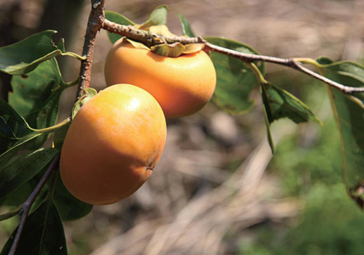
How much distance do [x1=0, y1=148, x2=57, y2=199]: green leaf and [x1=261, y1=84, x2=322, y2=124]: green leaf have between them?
0.31 metres

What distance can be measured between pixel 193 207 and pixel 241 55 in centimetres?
168

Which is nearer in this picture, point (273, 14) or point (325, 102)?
point (325, 102)

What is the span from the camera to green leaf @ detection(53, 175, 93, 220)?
1.99 ft

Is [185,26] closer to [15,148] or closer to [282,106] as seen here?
[282,106]

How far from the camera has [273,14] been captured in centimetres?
348

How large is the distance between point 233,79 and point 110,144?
1.09 feet

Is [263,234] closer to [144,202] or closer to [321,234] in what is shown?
[321,234]

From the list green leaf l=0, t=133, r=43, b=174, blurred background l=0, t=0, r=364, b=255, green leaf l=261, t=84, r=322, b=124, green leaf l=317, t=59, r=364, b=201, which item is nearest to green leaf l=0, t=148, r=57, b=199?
green leaf l=0, t=133, r=43, b=174

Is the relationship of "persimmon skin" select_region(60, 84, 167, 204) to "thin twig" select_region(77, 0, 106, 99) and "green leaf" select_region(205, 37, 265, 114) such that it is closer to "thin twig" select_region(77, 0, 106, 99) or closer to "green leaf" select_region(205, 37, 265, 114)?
"thin twig" select_region(77, 0, 106, 99)

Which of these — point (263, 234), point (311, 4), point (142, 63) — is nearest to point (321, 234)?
point (263, 234)

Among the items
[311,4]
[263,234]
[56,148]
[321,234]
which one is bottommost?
[263,234]

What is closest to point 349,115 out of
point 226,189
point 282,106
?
point 282,106

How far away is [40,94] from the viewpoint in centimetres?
62

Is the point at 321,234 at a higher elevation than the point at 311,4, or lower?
lower
